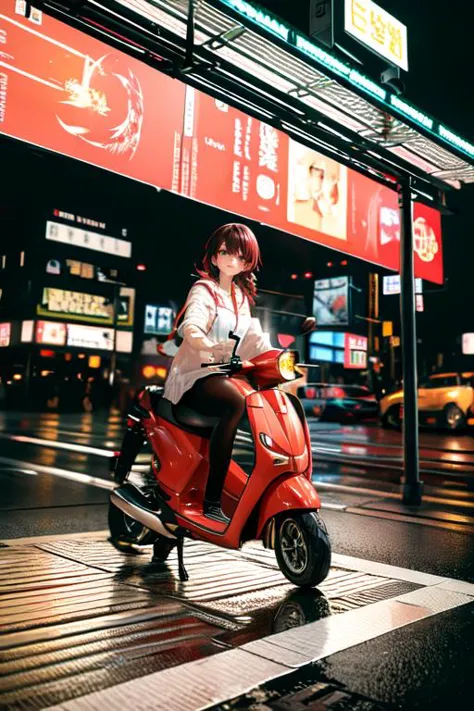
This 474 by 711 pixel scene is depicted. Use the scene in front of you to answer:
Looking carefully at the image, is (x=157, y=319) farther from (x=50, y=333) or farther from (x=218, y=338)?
(x=218, y=338)

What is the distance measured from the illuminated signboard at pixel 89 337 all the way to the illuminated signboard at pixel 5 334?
14.1 ft

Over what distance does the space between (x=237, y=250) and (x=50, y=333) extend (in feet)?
129

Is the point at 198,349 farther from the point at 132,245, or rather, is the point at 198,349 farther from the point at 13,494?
the point at 132,245

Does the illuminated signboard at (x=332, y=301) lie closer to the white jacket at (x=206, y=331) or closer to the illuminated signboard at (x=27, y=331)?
the illuminated signboard at (x=27, y=331)

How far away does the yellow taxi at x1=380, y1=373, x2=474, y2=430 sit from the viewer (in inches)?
688

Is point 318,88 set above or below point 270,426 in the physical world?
above

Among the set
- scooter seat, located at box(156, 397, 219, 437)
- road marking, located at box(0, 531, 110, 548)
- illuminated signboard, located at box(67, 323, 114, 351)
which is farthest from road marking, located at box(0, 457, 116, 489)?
illuminated signboard, located at box(67, 323, 114, 351)

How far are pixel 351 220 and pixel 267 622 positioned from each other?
9386 millimetres

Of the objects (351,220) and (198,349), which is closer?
(198,349)

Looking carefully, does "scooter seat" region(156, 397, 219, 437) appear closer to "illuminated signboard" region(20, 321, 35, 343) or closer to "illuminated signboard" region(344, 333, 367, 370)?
"illuminated signboard" region(20, 321, 35, 343)

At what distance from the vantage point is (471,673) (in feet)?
7.39

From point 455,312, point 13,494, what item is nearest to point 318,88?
point 13,494

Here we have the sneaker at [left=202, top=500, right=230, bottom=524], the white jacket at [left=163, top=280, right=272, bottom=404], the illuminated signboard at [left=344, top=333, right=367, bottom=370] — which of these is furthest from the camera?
the illuminated signboard at [left=344, top=333, right=367, bottom=370]

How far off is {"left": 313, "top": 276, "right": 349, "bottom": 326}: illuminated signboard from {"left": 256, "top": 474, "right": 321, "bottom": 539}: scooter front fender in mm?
43593
